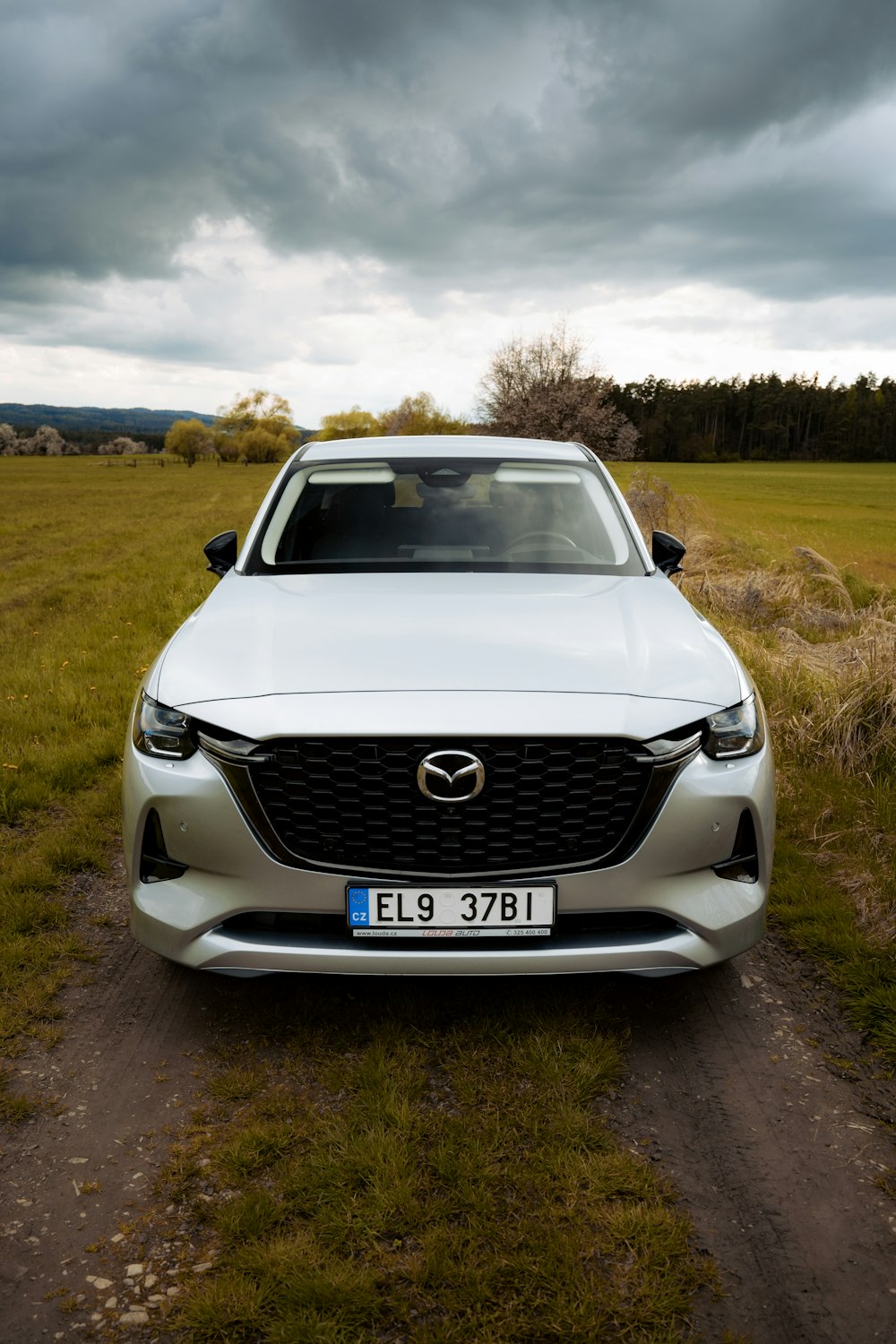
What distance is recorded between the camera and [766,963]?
133 inches

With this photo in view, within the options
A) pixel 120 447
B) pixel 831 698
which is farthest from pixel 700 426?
pixel 831 698

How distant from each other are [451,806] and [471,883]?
0.21 meters

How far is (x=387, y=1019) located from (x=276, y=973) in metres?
0.50

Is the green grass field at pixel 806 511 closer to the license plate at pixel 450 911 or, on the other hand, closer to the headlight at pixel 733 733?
the headlight at pixel 733 733

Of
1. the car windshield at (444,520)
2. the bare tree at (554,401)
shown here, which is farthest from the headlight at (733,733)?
the bare tree at (554,401)

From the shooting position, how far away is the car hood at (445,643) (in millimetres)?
2676

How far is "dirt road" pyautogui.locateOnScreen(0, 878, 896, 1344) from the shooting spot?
1.95m

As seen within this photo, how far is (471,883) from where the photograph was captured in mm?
2535

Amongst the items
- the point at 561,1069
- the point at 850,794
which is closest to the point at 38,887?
the point at 561,1069

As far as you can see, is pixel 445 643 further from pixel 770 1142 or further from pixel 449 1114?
pixel 770 1142

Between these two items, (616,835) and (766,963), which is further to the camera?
(766,963)

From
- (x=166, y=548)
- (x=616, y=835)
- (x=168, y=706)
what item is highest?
(x=168, y=706)

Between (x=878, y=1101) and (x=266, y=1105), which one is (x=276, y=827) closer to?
(x=266, y=1105)

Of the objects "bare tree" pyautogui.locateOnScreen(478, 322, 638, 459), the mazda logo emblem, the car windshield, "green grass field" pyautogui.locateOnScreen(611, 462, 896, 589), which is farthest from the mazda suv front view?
"bare tree" pyautogui.locateOnScreen(478, 322, 638, 459)
